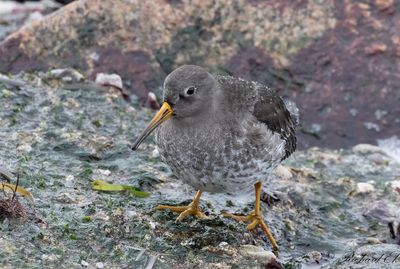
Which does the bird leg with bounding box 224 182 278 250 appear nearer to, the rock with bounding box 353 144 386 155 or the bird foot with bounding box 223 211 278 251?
the bird foot with bounding box 223 211 278 251

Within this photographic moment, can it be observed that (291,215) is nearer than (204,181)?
No

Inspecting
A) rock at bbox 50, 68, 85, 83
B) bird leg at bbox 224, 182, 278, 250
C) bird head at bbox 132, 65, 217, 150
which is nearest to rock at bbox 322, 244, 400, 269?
bird leg at bbox 224, 182, 278, 250

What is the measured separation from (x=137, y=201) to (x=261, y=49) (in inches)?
140

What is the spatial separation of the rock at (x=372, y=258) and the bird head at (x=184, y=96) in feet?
5.42

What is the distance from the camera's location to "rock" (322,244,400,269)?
5641 mm

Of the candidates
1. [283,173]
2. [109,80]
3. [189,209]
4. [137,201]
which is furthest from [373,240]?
[109,80]

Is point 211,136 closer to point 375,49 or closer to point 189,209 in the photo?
point 189,209

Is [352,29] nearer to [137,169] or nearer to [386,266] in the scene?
[137,169]

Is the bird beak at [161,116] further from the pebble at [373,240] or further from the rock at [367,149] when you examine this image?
the rock at [367,149]

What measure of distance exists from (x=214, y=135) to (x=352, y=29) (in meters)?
4.04

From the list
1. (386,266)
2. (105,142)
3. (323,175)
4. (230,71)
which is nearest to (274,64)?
(230,71)

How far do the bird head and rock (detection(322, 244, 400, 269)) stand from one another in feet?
5.42

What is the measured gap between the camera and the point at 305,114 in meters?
9.12

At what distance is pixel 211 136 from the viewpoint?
6.08 meters
